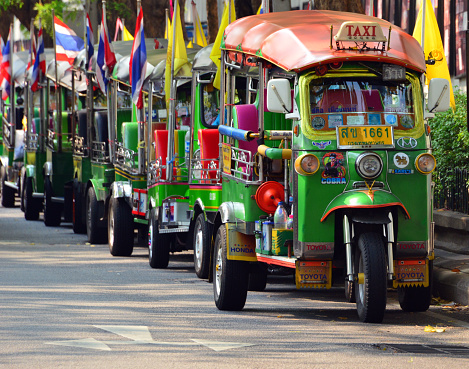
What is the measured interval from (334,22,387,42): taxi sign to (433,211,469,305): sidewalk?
9.00 feet

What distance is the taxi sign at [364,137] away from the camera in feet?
33.2

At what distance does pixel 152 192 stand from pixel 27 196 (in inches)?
381

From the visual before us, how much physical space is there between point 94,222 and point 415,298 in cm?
913

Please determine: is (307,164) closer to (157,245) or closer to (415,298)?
(415,298)

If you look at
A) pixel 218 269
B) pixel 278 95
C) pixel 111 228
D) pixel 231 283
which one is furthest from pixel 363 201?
pixel 111 228

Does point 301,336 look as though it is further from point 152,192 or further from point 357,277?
point 152,192

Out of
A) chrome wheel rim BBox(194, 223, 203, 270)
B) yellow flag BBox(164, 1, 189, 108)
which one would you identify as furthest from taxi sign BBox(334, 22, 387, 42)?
yellow flag BBox(164, 1, 189, 108)

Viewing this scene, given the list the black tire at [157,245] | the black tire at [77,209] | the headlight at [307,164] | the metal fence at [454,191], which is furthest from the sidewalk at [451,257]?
the black tire at [77,209]

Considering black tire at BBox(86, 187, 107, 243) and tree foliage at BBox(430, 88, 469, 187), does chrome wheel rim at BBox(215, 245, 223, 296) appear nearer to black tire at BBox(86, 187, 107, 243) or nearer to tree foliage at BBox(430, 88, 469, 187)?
tree foliage at BBox(430, 88, 469, 187)

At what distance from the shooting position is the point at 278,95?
10102 mm

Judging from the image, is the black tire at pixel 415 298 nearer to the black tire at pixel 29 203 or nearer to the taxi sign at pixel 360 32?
the taxi sign at pixel 360 32

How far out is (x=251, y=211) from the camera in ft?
35.8

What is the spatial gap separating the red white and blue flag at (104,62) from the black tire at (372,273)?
9.94 meters

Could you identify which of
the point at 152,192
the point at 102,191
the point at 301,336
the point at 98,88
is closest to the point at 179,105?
the point at 152,192
